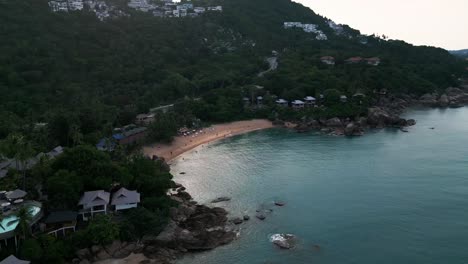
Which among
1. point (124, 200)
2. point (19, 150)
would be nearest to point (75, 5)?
point (19, 150)

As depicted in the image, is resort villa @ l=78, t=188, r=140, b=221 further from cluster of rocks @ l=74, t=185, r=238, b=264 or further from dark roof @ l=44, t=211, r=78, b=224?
cluster of rocks @ l=74, t=185, r=238, b=264

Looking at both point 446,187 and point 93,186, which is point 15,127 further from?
point 446,187

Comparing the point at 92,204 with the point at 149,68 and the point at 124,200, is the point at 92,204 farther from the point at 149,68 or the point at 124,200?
the point at 149,68

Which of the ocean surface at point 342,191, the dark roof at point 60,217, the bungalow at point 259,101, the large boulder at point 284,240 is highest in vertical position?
the bungalow at point 259,101

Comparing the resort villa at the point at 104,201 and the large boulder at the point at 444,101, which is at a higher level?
the large boulder at the point at 444,101

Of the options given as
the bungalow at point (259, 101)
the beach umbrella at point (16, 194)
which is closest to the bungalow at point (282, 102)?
the bungalow at point (259, 101)

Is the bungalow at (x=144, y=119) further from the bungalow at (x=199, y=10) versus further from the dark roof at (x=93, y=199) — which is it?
the bungalow at (x=199, y=10)

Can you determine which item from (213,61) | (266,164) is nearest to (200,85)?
(213,61)
